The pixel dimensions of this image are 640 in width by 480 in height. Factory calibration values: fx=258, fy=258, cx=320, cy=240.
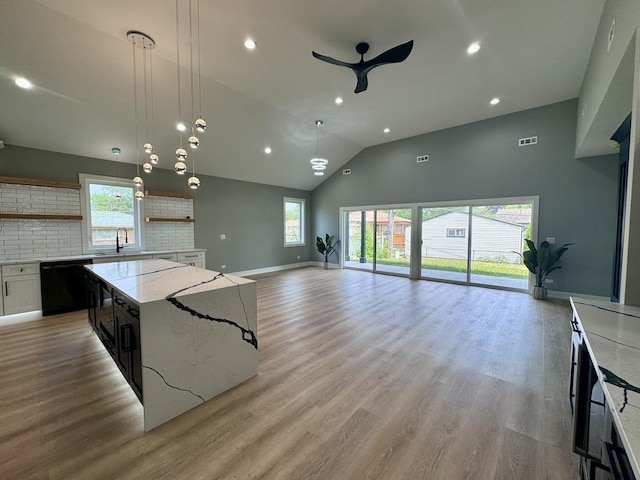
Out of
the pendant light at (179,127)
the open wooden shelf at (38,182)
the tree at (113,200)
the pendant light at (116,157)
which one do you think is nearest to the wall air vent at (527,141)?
the pendant light at (179,127)

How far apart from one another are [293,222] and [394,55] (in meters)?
6.50

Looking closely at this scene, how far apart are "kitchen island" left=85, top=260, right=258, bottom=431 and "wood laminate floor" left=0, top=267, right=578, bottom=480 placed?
0.14 meters

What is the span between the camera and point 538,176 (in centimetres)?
528

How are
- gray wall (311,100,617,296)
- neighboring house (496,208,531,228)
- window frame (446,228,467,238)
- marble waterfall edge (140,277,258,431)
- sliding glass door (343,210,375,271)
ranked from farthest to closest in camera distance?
sliding glass door (343,210,375,271) < window frame (446,228,467,238) < neighboring house (496,208,531,228) < gray wall (311,100,617,296) < marble waterfall edge (140,277,258,431)

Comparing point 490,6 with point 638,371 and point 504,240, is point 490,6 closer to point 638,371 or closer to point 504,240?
point 638,371

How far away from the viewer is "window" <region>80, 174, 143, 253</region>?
487cm

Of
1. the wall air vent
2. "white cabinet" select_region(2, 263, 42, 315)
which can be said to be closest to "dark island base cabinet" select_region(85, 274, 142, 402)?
"white cabinet" select_region(2, 263, 42, 315)

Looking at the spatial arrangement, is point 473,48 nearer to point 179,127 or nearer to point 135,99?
point 179,127

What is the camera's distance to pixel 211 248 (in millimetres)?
6742

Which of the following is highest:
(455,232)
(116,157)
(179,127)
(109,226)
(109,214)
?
(179,127)

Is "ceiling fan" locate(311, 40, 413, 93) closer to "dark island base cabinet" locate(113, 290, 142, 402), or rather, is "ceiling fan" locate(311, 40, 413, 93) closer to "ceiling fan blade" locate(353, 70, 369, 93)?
"ceiling fan blade" locate(353, 70, 369, 93)

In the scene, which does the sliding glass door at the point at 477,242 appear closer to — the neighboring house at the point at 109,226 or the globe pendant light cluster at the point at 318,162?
the globe pendant light cluster at the point at 318,162

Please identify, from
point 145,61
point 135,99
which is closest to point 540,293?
point 145,61

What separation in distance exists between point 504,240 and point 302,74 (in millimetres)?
5373
